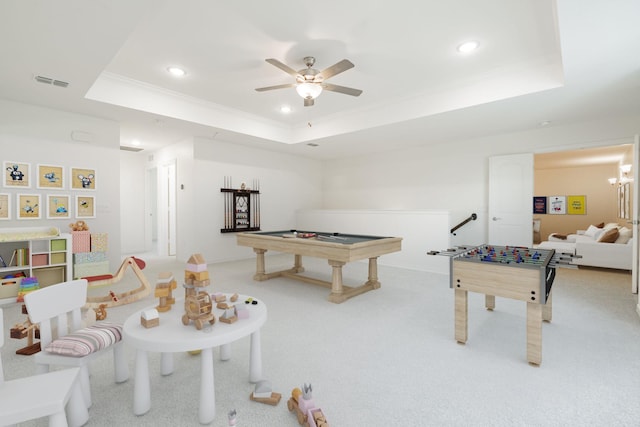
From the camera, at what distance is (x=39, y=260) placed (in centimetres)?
367

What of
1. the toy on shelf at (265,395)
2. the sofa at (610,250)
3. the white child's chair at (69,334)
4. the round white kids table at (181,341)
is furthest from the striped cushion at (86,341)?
the sofa at (610,250)

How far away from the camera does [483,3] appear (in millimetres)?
2443

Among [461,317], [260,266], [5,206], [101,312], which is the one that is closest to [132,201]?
[5,206]

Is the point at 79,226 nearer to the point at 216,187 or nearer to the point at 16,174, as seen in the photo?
the point at 16,174

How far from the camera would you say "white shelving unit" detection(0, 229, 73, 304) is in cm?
353

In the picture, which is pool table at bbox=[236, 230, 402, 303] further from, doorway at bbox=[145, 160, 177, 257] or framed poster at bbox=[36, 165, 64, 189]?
doorway at bbox=[145, 160, 177, 257]

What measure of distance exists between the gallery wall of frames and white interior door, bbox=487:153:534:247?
6.50 meters

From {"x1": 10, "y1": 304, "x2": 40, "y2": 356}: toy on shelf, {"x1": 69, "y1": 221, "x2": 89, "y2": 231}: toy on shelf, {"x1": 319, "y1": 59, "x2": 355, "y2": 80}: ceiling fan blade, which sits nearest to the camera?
{"x1": 10, "y1": 304, "x2": 40, "y2": 356}: toy on shelf

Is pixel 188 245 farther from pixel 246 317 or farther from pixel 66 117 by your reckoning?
pixel 246 317

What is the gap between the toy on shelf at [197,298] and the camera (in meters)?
1.61

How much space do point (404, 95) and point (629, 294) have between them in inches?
150

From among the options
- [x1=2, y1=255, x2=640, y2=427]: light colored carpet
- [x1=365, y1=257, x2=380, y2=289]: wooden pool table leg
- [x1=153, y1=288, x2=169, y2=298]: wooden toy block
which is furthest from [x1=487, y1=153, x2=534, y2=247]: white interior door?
[x1=153, y1=288, x2=169, y2=298]: wooden toy block

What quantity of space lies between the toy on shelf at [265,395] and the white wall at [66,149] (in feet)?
13.6

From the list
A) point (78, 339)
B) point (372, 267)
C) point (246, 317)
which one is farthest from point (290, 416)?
point (372, 267)
